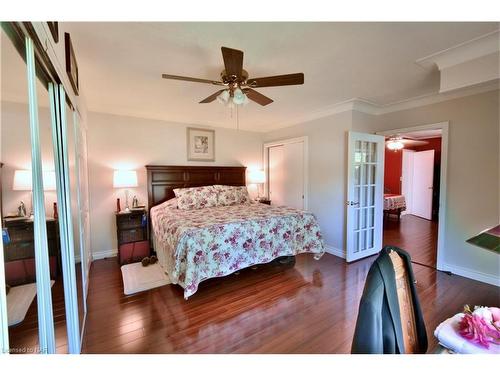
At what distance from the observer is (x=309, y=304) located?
2.24 m

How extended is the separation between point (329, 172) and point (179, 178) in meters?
2.60

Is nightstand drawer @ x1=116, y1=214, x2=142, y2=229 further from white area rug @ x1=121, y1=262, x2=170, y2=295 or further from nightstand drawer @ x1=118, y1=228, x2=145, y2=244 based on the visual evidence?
white area rug @ x1=121, y1=262, x2=170, y2=295

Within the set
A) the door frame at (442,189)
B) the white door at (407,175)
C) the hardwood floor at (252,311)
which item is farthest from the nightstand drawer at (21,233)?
the white door at (407,175)

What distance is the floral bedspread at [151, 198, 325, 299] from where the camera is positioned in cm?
228

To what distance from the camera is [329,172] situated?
3.65 metres

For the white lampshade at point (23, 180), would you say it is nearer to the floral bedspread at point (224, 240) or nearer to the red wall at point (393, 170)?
the floral bedspread at point (224, 240)

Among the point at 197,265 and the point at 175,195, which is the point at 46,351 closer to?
the point at 197,265

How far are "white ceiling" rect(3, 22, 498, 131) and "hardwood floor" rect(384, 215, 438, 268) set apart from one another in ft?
7.96

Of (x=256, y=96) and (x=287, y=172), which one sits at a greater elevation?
(x=256, y=96)

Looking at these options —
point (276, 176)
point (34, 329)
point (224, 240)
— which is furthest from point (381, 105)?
point (34, 329)

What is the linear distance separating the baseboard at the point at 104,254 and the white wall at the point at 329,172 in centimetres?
336

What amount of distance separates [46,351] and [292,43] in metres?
2.49

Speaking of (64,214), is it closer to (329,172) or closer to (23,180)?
(23,180)
